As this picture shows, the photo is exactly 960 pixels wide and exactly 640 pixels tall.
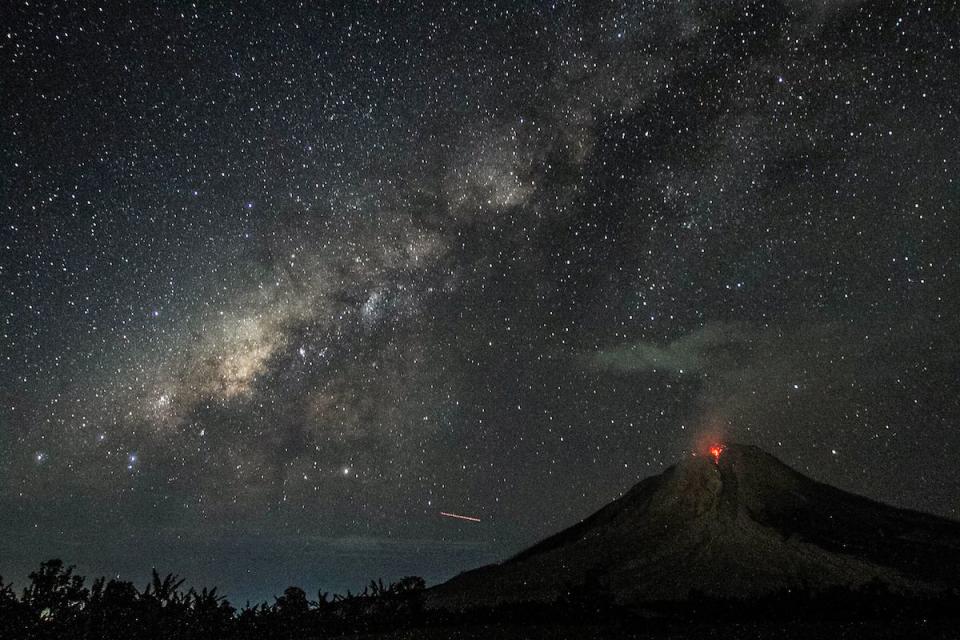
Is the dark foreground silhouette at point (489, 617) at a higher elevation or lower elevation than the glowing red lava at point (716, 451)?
lower

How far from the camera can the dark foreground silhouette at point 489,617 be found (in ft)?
89.3

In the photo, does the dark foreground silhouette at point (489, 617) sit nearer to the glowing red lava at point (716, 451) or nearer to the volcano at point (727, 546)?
the volcano at point (727, 546)

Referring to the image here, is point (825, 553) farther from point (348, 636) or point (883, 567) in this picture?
point (348, 636)

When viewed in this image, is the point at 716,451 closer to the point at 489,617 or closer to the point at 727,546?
the point at 727,546

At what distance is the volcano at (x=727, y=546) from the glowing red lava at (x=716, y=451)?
1.24 feet

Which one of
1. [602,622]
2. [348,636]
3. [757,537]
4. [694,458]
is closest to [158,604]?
[348,636]

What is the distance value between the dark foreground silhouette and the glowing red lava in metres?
42.6

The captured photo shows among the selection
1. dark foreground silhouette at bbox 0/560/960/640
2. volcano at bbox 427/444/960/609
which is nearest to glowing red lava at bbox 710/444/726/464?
volcano at bbox 427/444/960/609

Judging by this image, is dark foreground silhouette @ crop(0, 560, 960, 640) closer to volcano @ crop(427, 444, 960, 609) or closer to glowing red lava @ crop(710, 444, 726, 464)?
volcano @ crop(427, 444, 960, 609)

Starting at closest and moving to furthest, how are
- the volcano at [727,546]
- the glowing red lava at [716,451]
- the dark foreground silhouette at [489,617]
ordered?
the dark foreground silhouette at [489,617] → the volcano at [727,546] → the glowing red lava at [716,451]

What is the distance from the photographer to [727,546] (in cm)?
5112

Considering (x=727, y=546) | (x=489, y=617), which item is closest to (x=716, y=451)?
(x=727, y=546)

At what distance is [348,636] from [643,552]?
30.4 meters

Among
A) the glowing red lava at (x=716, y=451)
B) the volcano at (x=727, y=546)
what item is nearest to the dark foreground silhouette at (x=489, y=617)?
the volcano at (x=727, y=546)
